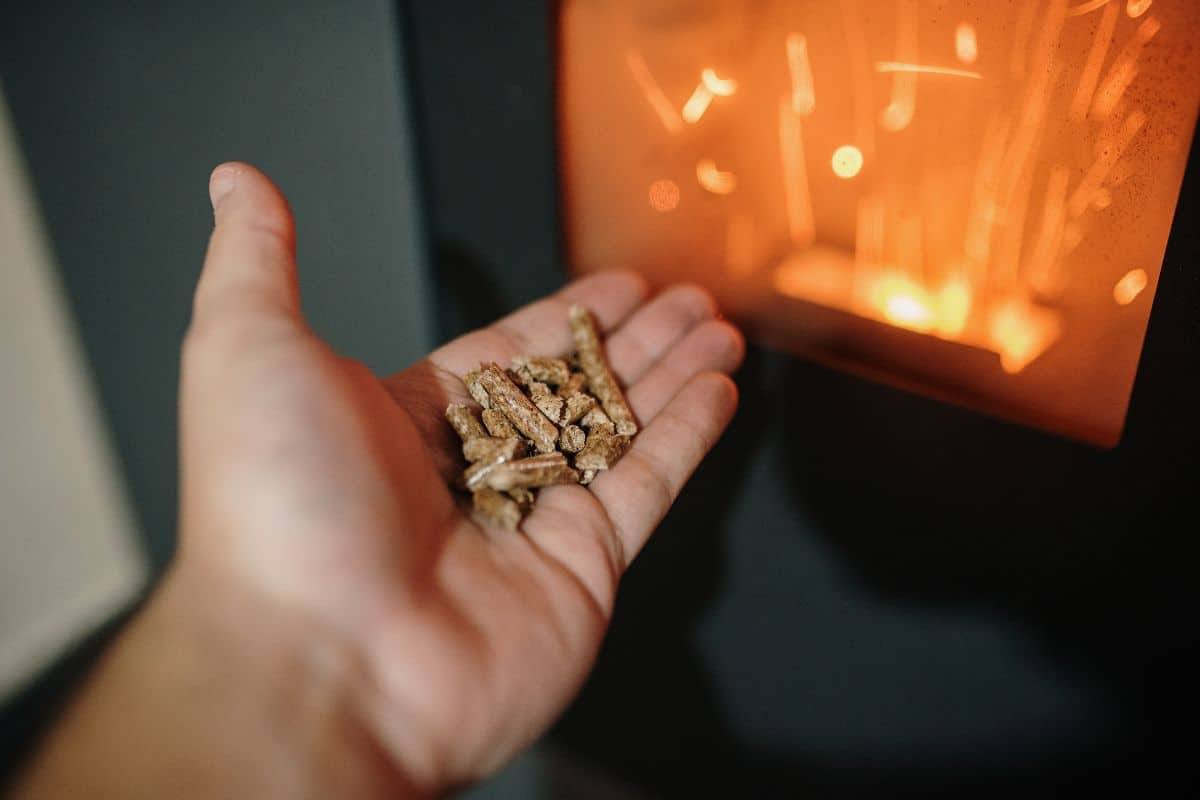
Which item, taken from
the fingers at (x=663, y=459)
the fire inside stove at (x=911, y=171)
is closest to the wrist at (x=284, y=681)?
the fingers at (x=663, y=459)

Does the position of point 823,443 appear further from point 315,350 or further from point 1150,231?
point 315,350

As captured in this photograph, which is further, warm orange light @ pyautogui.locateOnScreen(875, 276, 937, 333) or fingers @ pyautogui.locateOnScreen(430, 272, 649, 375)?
fingers @ pyautogui.locateOnScreen(430, 272, 649, 375)

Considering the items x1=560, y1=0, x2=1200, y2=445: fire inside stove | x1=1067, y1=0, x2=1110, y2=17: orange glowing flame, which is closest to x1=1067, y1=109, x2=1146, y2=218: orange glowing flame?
x1=560, y1=0, x2=1200, y2=445: fire inside stove

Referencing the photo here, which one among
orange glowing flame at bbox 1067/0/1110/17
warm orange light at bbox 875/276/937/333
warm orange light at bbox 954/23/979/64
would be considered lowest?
warm orange light at bbox 875/276/937/333

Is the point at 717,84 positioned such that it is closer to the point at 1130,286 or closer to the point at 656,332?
the point at 656,332

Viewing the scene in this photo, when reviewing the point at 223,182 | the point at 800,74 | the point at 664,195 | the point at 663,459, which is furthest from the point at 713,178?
the point at 223,182

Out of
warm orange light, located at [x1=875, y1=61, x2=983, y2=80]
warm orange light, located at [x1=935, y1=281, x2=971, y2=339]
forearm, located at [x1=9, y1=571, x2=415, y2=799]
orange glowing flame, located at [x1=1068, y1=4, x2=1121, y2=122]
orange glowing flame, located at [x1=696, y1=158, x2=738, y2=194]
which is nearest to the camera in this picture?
forearm, located at [x1=9, y1=571, x2=415, y2=799]

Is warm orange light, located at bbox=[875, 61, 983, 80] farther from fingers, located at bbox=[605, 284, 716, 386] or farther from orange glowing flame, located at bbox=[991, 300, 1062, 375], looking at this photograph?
fingers, located at bbox=[605, 284, 716, 386]
